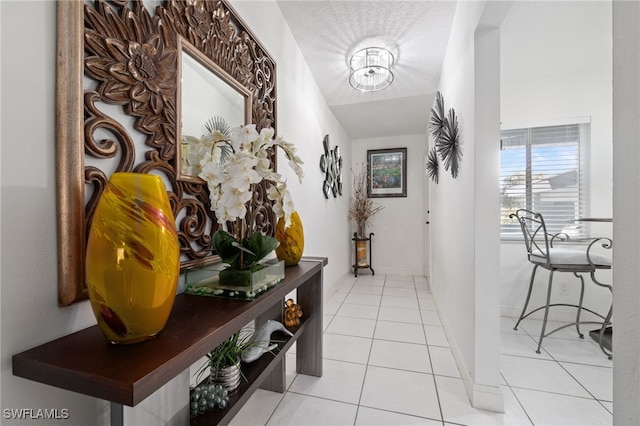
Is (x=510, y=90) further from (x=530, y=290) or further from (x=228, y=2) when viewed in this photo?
(x=228, y=2)

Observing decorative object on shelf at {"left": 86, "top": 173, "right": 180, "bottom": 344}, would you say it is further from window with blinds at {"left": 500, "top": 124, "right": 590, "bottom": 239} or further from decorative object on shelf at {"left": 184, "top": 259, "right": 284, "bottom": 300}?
window with blinds at {"left": 500, "top": 124, "right": 590, "bottom": 239}

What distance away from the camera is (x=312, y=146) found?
2.63 meters

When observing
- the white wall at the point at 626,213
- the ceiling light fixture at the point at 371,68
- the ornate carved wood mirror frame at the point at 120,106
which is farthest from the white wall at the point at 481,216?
the ornate carved wood mirror frame at the point at 120,106

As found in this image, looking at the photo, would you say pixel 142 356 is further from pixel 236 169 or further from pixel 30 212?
pixel 236 169

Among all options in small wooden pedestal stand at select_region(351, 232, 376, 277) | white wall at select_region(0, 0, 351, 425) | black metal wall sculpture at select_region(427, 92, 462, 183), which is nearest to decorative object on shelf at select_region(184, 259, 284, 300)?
white wall at select_region(0, 0, 351, 425)

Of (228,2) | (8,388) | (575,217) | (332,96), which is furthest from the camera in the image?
(332,96)

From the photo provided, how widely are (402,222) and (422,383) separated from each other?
3.19 m

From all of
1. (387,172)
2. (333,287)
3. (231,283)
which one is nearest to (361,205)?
(387,172)

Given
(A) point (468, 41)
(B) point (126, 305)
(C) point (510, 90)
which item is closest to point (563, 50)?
(C) point (510, 90)

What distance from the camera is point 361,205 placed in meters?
4.54

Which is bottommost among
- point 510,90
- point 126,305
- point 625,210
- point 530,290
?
point 530,290

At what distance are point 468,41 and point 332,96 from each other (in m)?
1.73

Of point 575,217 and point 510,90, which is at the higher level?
point 510,90

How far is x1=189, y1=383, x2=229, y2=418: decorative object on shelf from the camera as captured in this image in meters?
0.87
